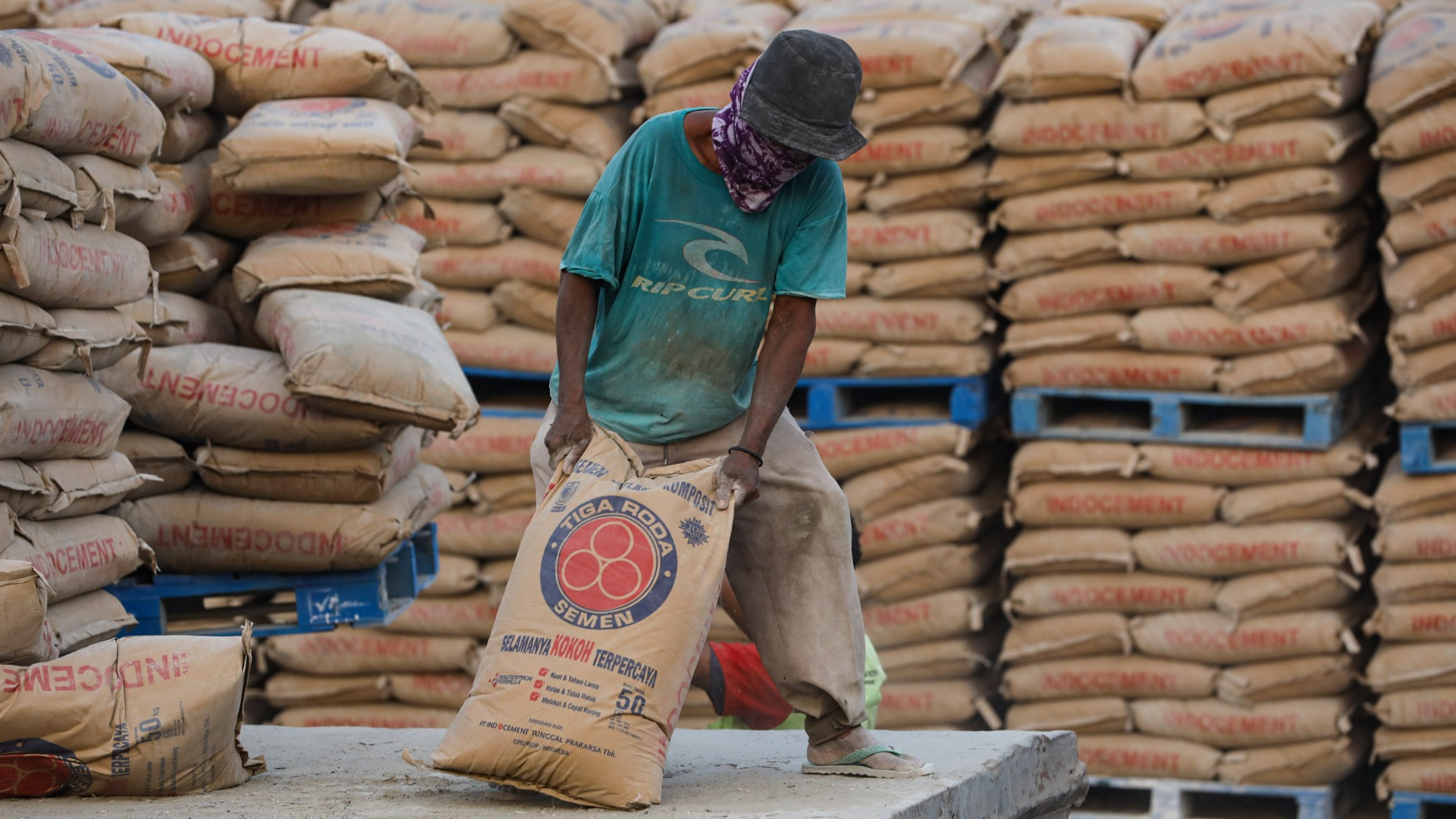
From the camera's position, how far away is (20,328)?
3.80 metres

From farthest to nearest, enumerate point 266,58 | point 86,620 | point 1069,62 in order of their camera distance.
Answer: point 1069,62, point 266,58, point 86,620

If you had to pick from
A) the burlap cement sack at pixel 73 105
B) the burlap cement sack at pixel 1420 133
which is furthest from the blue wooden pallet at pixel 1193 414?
the burlap cement sack at pixel 73 105

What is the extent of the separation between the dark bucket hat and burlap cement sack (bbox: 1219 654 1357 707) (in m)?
3.77

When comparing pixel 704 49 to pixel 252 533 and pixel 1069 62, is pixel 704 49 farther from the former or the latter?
pixel 252 533

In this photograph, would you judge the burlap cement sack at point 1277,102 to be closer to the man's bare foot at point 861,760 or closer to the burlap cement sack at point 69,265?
the man's bare foot at point 861,760

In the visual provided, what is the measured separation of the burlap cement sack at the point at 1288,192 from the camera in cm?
605

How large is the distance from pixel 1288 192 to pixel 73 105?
4.19 metres

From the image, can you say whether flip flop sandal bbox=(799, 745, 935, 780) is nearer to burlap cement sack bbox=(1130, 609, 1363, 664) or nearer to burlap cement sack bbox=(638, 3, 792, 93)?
burlap cement sack bbox=(1130, 609, 1363, 664)

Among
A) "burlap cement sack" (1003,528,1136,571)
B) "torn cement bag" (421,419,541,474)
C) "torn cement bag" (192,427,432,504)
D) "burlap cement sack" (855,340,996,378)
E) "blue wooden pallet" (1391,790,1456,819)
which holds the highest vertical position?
"burlap cement sack" (855,340,996,378)

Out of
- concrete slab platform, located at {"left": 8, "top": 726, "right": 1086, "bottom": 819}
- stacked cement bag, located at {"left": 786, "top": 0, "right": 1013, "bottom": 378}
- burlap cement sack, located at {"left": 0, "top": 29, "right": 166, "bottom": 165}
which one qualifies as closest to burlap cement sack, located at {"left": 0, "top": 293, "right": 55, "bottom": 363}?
burlap cement sack, located at {"left": 0, "top": 29, "right": 166, "bottom": 165}

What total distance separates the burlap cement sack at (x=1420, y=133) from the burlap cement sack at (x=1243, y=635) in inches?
67.1

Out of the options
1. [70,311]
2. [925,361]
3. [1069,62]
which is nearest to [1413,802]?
[925,361]

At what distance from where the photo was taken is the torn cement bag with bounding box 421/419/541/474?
666 cm

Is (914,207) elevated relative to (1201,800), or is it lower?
elevated
